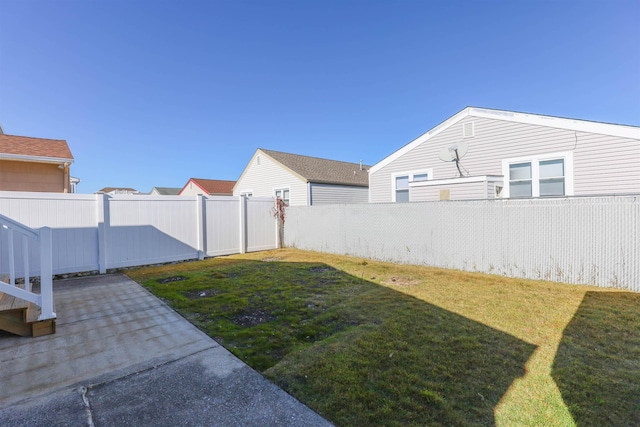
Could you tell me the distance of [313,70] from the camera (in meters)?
13.4

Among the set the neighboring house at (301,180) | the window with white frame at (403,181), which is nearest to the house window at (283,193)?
the neighboring house at (301,180)

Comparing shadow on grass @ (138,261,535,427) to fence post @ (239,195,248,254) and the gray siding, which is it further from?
the gray siding

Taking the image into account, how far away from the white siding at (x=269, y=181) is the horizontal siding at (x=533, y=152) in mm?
4842

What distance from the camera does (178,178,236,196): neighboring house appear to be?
25844 millimetres

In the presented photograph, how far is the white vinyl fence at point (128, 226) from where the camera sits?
6.33 m

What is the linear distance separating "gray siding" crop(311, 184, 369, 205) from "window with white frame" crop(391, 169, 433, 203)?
4179 millimetres

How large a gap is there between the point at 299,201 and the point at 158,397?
12286 millimetres

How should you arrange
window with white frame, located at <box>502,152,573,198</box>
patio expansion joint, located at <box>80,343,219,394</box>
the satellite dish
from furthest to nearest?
the satellite dish
window with white frame, located at <box>502,152,573,198</box>
patio expansion joint, located at <box>80,343,219,394</box>

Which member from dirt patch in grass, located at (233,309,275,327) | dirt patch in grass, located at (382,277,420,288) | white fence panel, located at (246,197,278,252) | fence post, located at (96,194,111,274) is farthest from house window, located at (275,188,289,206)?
dirt patch in grass, located at (233,309,275,327)

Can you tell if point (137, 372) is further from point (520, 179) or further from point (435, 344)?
point (520, 179)

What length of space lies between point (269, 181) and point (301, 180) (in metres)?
2.83

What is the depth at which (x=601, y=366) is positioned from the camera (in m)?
2.64

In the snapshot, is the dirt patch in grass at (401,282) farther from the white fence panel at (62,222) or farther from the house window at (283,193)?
the house window at (283,193)

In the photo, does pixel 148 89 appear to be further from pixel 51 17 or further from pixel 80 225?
pixel 80 225
